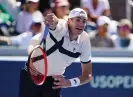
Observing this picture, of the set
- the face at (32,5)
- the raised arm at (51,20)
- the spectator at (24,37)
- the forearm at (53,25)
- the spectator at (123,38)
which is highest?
the raised arm at (51,20)

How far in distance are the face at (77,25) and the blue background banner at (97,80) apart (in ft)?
7.38

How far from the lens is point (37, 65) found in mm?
5027

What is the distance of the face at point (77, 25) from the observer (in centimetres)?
466

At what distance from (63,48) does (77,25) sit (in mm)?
364

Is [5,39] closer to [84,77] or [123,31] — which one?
[123,31]

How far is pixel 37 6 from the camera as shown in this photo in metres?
8.36

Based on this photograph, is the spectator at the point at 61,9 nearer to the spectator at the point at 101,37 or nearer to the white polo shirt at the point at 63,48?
the spectator at the point at 101,37

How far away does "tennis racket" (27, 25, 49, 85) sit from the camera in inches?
190

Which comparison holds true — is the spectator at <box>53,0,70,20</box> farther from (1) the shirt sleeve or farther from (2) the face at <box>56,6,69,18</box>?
(1) the shirt sleeve

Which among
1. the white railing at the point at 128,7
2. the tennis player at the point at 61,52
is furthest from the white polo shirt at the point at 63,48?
the white railing at the point at 128,7

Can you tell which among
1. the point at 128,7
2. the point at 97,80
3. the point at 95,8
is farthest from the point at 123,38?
the point at 128,7

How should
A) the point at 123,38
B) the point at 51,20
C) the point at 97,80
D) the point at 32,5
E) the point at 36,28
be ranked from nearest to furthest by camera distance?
1. the point at 51,20
2. the point at 97,80
3. the point at 36,28
4. the point at 123,38
5. the point at 32,5

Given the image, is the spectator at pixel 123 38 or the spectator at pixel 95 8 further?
the spectator at pixel 95 8

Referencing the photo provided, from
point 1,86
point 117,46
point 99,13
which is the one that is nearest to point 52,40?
point 1,86
